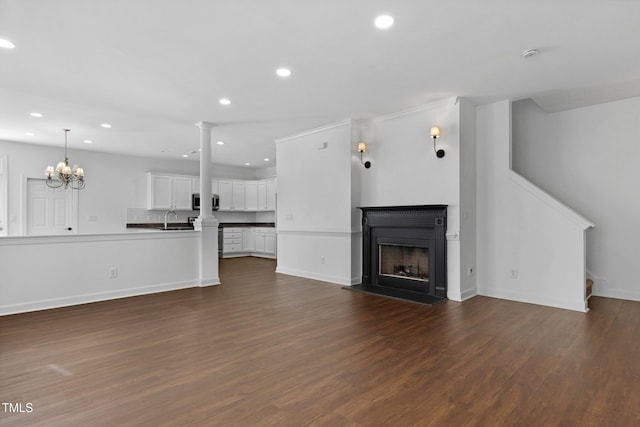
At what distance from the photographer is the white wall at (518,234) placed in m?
4.16

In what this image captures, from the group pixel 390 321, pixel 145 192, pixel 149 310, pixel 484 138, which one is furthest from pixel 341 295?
pixel 145 192

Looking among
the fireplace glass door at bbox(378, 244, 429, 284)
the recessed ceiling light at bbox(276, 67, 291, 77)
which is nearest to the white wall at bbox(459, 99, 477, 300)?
the fireplace glass door at bbox(378, 244, 429, 284)

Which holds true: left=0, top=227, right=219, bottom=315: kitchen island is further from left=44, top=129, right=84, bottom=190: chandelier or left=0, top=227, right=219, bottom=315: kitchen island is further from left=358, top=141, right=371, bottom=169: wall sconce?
left=358, top=141, right=371, bottom=169: wall sconce

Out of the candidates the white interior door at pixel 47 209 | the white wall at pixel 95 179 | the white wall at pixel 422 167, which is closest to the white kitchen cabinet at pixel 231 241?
the white wall at pixel 95 179

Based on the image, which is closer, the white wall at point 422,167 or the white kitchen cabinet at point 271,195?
the white wall at point 422,167

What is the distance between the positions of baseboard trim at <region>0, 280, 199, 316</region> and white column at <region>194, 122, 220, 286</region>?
252mm

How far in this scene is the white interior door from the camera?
721 cm

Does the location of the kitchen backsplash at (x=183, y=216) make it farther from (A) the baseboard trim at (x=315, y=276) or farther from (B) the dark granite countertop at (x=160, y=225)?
(A) the baseboard trim at (x=315, y=276)

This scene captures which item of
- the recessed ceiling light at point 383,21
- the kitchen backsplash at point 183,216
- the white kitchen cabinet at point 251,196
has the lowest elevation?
the kitchen backsplash at point 183,216

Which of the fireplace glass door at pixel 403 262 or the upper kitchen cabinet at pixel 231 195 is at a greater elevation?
the upper kitchen cabinet at pixel 231 195

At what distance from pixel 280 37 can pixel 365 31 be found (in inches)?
28.0

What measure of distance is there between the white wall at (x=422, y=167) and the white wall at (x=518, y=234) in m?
0.21

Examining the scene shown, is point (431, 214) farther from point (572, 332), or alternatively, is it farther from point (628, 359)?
point (628, 359)

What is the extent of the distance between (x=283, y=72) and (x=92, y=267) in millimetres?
3616
